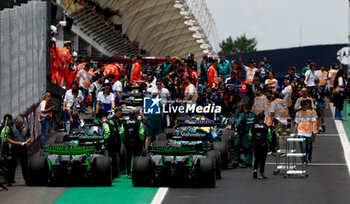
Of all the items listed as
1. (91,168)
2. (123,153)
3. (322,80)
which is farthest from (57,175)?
(322,80)

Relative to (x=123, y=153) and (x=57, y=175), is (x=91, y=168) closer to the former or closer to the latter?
(x=57, y=175)

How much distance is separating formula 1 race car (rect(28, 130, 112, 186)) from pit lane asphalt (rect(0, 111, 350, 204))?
384mm

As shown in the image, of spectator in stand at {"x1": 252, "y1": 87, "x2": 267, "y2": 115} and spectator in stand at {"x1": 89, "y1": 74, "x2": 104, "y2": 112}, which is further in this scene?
spectator in stand at {"x1": 89, "y1": 74, "x2": 104, "y2": 112}

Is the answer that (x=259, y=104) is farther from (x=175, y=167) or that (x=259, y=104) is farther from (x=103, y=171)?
(x=103, y=171)

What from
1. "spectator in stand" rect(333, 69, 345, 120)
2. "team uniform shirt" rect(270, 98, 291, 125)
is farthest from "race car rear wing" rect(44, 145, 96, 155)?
"spectator in stand" rect(333, 69, 345, 120)

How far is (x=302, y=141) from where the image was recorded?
2270cm

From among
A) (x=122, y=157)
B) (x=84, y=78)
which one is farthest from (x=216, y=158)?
(x=84, y=78)

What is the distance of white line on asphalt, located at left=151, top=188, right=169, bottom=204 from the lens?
683 inches

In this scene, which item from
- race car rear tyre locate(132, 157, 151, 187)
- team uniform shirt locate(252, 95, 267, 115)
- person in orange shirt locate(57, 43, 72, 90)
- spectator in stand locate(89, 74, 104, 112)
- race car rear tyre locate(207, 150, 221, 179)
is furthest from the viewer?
person in orange shirt locate(57, 43, 72, 90)

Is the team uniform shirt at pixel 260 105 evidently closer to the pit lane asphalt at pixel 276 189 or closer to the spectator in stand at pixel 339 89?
the pit lane asphalt at pixel 276 189

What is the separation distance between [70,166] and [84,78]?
39.0ft

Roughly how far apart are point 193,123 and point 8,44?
5555 millimetres

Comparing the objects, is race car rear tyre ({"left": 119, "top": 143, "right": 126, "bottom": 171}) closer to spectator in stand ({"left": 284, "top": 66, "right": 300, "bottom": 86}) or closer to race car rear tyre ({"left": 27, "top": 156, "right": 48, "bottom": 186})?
race car rear tyre ({"left": 27, "top": 156, "right": 48, "bottom": 186})

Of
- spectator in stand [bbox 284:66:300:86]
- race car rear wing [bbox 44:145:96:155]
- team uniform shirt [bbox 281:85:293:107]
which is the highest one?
spectator in stand [bbox 284:66:300:86]
